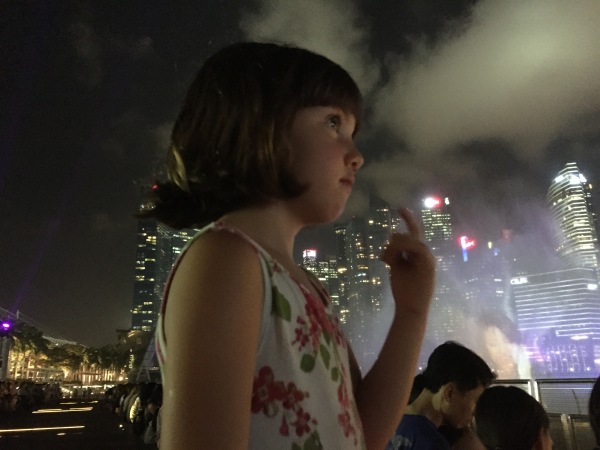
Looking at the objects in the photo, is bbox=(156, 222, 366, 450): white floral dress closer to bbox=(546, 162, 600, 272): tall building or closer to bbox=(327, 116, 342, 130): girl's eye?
bbox=(327, 116, 342, 130): girl's eye

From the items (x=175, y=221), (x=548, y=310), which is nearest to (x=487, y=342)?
(x=548, y=310)

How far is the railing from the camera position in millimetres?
6344

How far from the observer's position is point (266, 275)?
0.80 m

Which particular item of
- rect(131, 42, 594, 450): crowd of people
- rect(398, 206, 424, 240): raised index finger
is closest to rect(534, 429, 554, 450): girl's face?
rect(131, 42, 594, 450): crowd of people

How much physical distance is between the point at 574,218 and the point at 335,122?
86445 millimetres

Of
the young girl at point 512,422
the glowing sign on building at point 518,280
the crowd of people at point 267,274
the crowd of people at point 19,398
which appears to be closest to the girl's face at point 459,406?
the young girl at point 512,422

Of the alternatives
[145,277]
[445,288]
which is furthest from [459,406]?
[145,277]

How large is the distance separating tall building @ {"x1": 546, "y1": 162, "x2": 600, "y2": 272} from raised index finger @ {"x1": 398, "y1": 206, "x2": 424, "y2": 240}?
247ft

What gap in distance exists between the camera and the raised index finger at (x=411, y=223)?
1265 mm

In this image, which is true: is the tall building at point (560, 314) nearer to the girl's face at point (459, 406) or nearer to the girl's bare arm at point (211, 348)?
the girl's face at point (459, 406)

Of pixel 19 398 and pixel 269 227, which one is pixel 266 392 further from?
pixel 19 398

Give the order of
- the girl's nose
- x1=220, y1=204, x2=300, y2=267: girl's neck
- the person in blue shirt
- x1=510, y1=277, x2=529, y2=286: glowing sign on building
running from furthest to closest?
x1=510, y1=277, x2=529, y2=286: glowing sign on building → the person in blue shirt → the girl's nose → x1=220, y1=204, x2=300, y2=267: girl's neck

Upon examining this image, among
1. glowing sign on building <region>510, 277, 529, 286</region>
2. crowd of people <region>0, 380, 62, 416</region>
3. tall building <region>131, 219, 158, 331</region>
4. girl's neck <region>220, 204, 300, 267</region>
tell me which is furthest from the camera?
tall building <region>131, 219, 158, 331</region>

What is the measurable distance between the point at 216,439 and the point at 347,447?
29 centimetres
